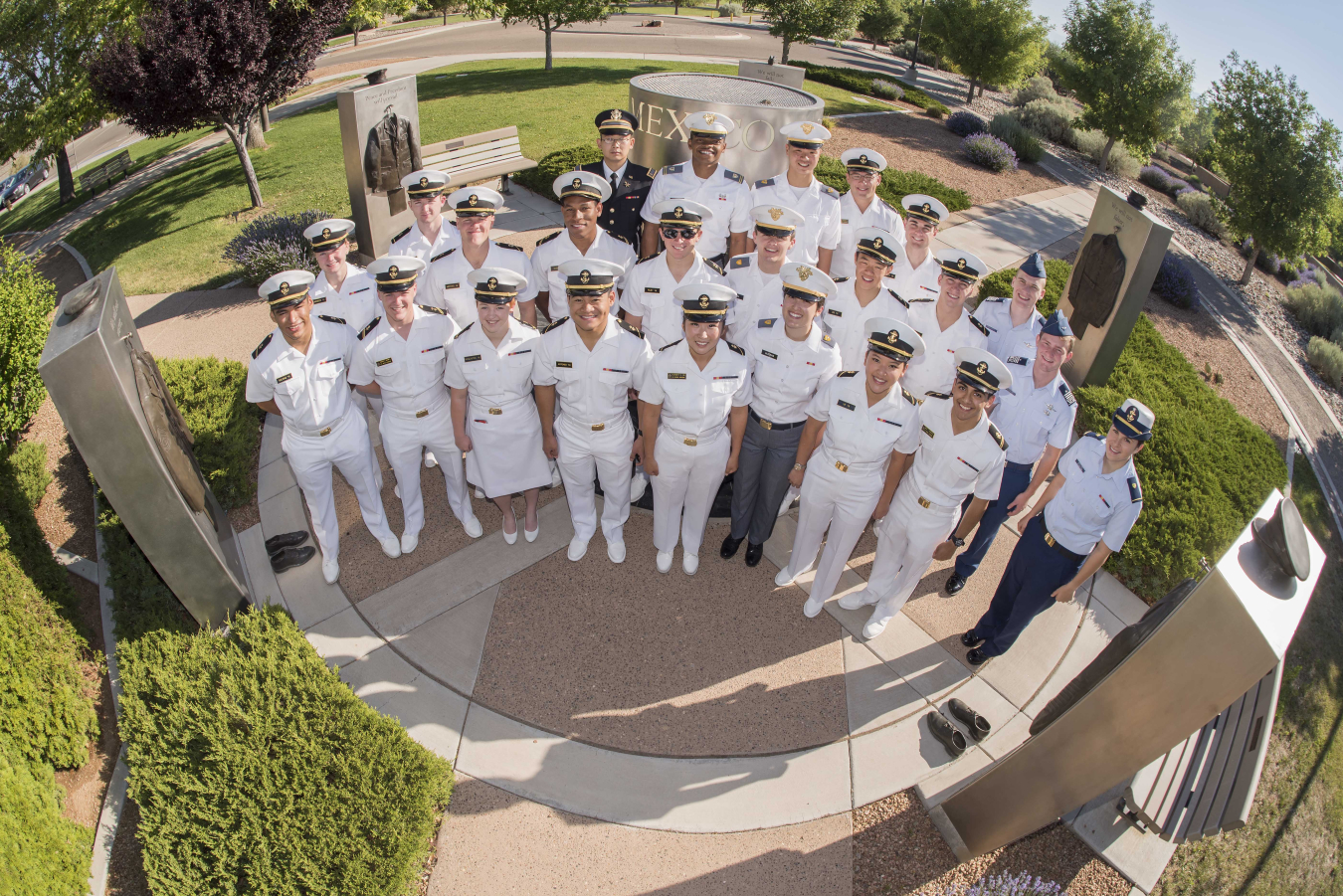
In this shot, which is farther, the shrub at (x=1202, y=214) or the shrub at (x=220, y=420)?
the shrub at (x=1202, y=214)

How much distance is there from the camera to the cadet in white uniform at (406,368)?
4969mm

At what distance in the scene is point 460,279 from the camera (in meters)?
5.95

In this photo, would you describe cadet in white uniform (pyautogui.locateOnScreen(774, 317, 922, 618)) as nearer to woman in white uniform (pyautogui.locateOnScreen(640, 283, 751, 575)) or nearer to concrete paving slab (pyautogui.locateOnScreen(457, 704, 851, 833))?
woman in white uniform (pyautogui.locateOnScreen(640, 283, 751, 575))

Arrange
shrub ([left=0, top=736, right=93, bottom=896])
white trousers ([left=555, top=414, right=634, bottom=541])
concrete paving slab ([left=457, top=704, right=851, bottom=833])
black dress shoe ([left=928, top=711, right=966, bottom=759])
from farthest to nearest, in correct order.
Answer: white trousers ([left=555, top=414, right=634, bottom=541]) < black dress shoe ([left=928, top=711, right=966, bottom=759]) < concrete paving slab ([left=457, top=704, right=851, bottom=833]) < shrub ([left=0, top=736, right=93, bottom=896])

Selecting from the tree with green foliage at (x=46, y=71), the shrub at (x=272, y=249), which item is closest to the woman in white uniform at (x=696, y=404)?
the shrub at (x=272, y=249)

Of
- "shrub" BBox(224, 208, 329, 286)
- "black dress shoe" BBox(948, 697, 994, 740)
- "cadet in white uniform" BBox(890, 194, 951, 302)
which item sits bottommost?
"black dress shoe" BBox(948, 697, 994, 740)

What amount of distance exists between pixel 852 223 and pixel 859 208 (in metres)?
0.16

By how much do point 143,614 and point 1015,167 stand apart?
690 inches

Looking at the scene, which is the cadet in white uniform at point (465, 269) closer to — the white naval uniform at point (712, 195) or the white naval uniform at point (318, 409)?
the white naval uniform at point (318, 409)

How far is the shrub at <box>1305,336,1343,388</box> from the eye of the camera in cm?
1227

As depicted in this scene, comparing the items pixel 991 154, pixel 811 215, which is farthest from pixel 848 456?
pixel 991 154

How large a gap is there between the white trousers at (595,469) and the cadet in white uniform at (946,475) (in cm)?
193

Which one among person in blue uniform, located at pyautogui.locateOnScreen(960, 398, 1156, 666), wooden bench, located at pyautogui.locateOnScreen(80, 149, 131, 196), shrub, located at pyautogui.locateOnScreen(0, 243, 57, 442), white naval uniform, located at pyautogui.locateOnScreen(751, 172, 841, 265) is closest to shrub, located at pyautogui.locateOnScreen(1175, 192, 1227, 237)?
white naval uniform, located at pyautogui.locateOnScreen(751, 172, 841, 265)

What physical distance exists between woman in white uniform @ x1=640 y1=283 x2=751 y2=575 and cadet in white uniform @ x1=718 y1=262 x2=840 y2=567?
118 mm
